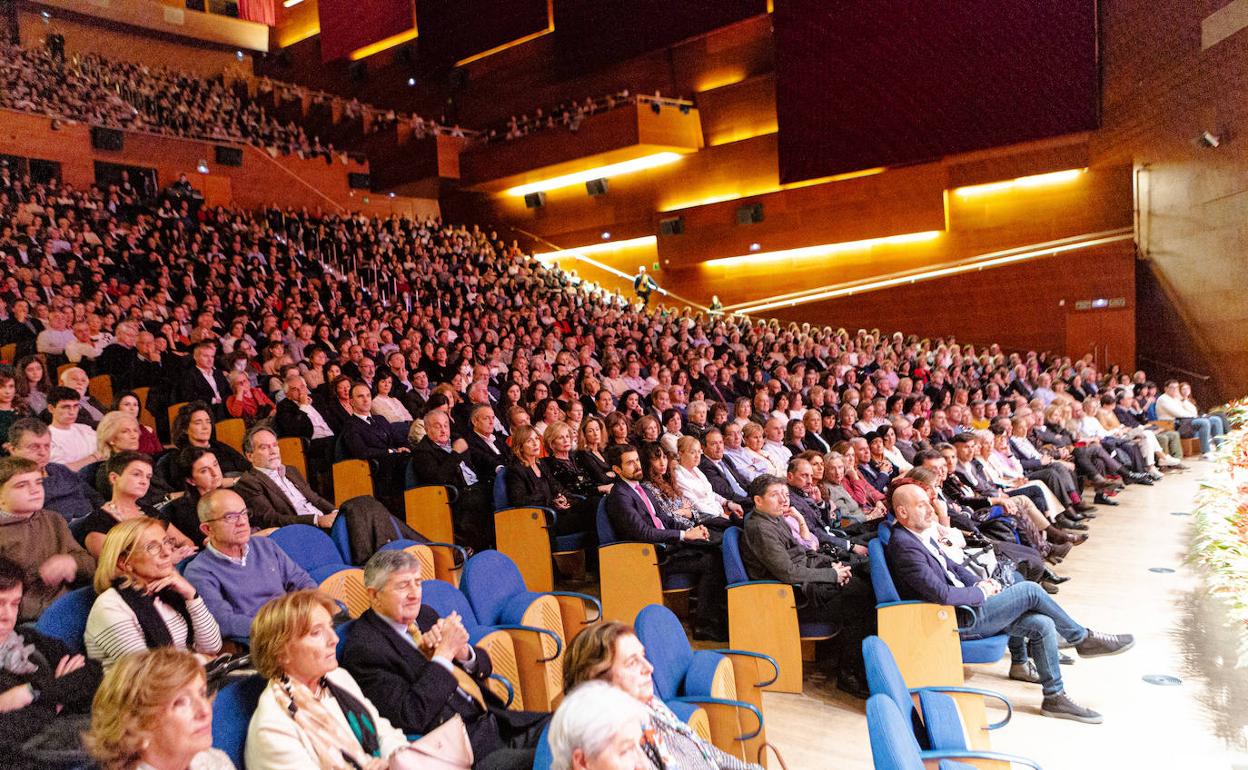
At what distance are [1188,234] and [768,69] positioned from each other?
657 cm

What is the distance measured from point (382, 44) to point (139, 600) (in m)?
18.2

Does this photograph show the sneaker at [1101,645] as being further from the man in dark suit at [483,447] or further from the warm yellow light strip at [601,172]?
the warm yellow light strip at [601,172]

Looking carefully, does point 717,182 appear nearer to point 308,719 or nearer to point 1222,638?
point 1222,638

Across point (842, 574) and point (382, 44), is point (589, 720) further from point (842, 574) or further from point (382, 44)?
point (382, 44)

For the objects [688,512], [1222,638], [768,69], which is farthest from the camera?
[768,69]

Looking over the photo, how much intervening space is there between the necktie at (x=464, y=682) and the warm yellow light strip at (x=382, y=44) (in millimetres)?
17477

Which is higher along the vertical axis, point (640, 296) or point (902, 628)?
point (640, 296)

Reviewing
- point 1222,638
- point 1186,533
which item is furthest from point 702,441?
point 1186,533

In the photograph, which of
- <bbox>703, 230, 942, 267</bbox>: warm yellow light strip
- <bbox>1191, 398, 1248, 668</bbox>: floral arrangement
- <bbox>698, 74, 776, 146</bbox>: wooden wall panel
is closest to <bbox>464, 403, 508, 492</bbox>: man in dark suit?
<bbox>1191, 398, 1248, 668</bbox>: floral arrangement

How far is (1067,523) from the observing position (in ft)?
19.3

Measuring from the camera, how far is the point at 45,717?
1.69 meters

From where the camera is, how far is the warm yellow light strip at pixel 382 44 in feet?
57.5

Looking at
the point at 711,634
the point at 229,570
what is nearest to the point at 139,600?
the point at 229,570

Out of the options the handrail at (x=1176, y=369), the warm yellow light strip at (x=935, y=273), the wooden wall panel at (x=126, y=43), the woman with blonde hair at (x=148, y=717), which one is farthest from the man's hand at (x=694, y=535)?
the wooden wall panel at (x=126, y=43)
